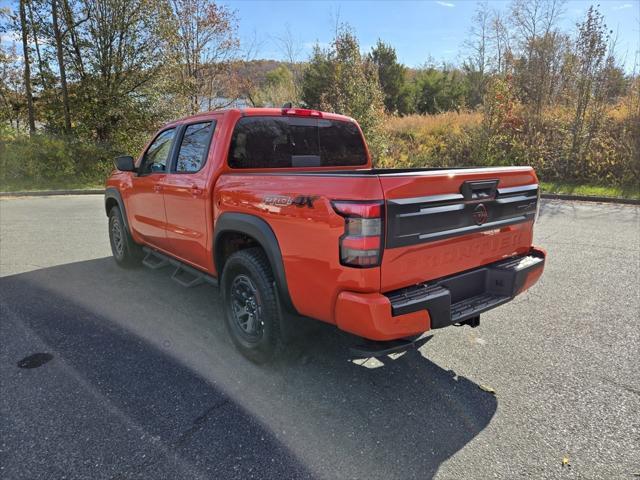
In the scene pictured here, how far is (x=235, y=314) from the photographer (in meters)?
3.42

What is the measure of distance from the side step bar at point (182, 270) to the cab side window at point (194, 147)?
981 millimetres

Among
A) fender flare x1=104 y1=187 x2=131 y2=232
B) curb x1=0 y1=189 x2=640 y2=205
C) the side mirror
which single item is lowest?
curb x1=0 y1=189 x2=640 y2=205

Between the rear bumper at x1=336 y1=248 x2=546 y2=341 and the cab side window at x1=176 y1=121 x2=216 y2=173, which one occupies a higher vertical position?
the cab side window at x1=176 y1=121 x2=216 y2=173

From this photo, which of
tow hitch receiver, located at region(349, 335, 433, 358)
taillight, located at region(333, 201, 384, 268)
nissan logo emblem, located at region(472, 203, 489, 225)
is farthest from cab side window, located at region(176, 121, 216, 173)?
nissan logo emblem, located at region(472, 203, 489, 225)

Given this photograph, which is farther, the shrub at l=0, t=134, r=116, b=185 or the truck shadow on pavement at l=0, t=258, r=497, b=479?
the shrub at l=0, t=134, r=116, b=185

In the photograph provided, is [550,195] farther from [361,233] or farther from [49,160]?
[49,160]

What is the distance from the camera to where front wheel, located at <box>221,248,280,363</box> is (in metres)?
2.97

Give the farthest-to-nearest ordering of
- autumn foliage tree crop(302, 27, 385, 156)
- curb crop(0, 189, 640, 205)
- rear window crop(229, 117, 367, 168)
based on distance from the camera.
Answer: autumn foliage tree crop(302, 27, 385, 156)
curb crop(0, 189, 640, 205)
rear window crop(229, 117, 367, 168)

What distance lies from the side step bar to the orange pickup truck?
1.3 inches

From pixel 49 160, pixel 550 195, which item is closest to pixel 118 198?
pixel 550 195

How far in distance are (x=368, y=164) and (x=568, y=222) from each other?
240 inches

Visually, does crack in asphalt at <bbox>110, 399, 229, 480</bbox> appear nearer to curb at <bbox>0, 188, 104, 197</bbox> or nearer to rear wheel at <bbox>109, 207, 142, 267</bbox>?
rear wheel at <bbox>109, 207, 142, 267</bbox>

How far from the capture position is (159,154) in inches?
182

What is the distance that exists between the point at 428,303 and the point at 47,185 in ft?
53.8
